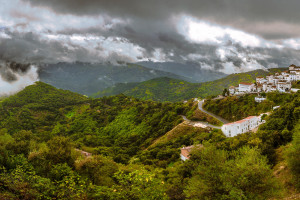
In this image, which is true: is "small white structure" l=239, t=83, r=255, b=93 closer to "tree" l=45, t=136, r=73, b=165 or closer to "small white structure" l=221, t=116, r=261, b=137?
"small white structure" l=221, t=116, r=261, b=137

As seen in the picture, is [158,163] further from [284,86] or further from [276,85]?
[276,85]

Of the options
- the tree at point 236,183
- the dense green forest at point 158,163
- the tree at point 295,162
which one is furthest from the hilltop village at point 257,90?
the tree at point 236,183

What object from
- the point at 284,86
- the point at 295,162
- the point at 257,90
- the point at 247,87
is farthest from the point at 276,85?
the point at 295,162

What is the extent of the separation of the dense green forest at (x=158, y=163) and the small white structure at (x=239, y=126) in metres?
2.65

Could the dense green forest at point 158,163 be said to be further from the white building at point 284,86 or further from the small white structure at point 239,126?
the white building at point 284,86

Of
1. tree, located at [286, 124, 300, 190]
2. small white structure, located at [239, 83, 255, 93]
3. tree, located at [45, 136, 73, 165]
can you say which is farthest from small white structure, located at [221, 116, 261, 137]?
tree, located at [45, 136, 73, 165]

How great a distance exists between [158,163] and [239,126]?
24399 millimetres

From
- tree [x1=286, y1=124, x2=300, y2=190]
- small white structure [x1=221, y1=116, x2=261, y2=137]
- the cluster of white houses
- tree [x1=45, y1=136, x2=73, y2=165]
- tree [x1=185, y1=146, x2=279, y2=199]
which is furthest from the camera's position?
the cluster of white houses

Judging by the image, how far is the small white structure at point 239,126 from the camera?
49938mm

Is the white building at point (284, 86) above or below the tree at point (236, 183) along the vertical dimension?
above

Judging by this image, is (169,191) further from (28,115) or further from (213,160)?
(28,115)

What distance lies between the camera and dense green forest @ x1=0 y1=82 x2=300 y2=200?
41.8 feet

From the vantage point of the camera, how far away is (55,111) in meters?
120

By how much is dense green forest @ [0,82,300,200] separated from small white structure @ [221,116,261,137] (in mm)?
2652
